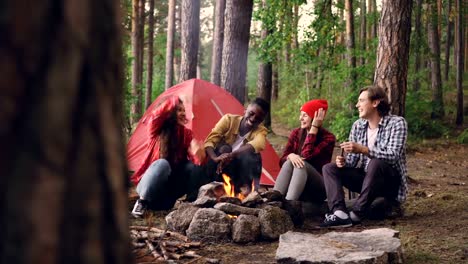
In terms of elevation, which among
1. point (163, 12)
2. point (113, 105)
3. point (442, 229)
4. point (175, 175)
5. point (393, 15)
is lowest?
point (442, 229)

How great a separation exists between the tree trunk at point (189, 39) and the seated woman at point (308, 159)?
811 centimetres

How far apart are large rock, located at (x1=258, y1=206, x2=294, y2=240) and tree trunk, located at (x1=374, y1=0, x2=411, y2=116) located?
2666mm

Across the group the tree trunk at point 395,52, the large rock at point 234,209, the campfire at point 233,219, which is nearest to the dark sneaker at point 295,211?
the campfire at point 233,219

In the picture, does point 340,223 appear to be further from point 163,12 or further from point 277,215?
point 163,12

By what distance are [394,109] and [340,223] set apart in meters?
2.28

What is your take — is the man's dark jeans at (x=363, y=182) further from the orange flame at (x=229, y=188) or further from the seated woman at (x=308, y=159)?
the orange flame at (x=229, y=188)

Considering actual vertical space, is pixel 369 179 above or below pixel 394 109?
→ below

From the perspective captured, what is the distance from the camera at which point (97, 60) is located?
3.43 feet

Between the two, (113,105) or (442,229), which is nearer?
(113,105)

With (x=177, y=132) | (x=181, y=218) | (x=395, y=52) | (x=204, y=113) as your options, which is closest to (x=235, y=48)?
(x=204, y=113)

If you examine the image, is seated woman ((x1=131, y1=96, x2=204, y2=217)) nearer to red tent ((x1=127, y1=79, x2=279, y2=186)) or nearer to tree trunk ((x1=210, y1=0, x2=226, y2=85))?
red tent ((x1=127, y1=79, x2=279, y2=186))

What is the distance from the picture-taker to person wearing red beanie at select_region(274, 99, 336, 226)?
6090 millimetres

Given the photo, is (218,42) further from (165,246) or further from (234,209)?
(165,246)

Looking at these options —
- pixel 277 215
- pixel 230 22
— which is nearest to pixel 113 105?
pixel 277 215
